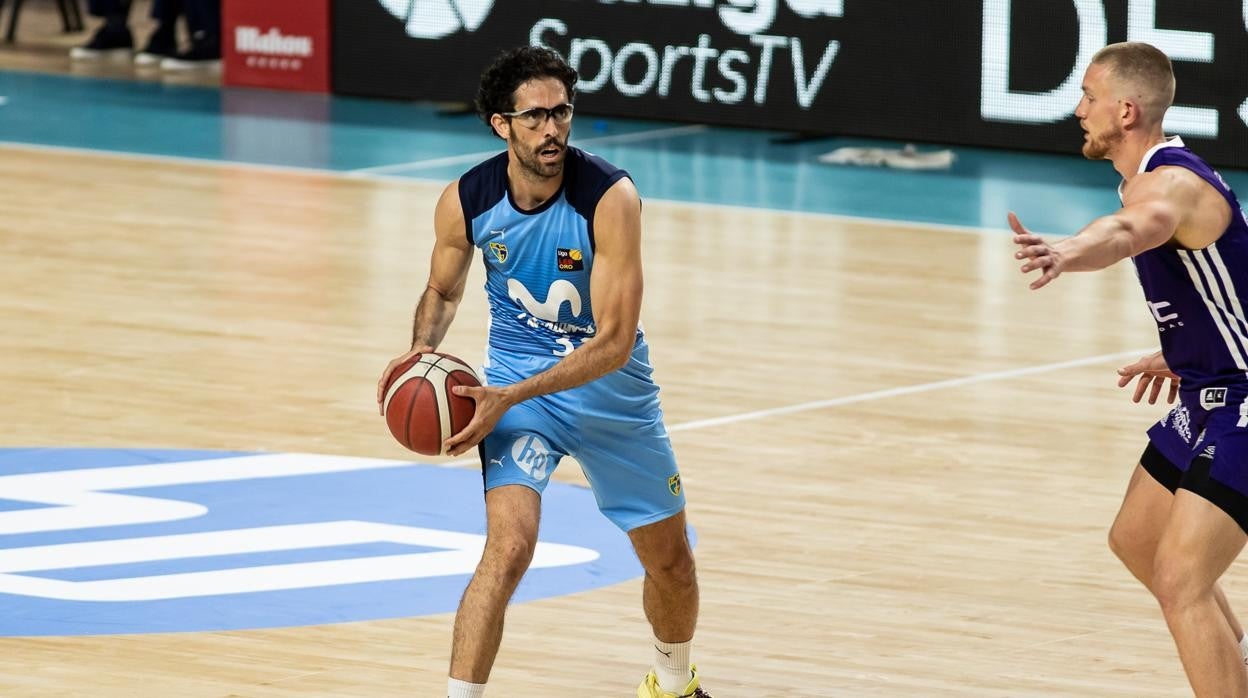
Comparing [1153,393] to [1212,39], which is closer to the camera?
[1153,393]

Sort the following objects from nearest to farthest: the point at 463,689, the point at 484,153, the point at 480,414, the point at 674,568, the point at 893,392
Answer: the point at 463,689
the point at 480,414
the point at 674,568
the point at 893,392
the point at 484,153

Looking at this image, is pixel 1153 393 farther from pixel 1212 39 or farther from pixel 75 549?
pixel 1212 39

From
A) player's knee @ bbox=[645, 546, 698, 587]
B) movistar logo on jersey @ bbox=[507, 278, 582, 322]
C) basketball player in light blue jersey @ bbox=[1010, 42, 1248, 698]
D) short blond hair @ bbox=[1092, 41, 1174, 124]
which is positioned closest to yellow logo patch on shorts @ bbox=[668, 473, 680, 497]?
player's knee @ bbox=[645, 546, 698, 587]

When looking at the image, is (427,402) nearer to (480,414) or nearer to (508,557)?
(480,414)

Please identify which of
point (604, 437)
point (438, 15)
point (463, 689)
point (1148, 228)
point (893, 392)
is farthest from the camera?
point (438, 15)

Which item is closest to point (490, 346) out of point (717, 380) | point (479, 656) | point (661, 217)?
point (479, 656)

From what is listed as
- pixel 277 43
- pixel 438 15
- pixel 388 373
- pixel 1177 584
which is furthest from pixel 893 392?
pixel 277 43

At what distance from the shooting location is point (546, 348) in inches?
249

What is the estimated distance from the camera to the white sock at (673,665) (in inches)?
256

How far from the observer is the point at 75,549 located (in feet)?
26.3

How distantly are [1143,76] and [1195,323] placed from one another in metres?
0.58

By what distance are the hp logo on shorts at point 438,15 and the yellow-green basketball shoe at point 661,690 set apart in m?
12.2

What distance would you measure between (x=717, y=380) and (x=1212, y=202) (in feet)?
17.9

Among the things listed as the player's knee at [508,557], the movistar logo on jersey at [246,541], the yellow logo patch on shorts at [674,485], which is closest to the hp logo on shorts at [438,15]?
the movistar logo on jersey at [246,541]
